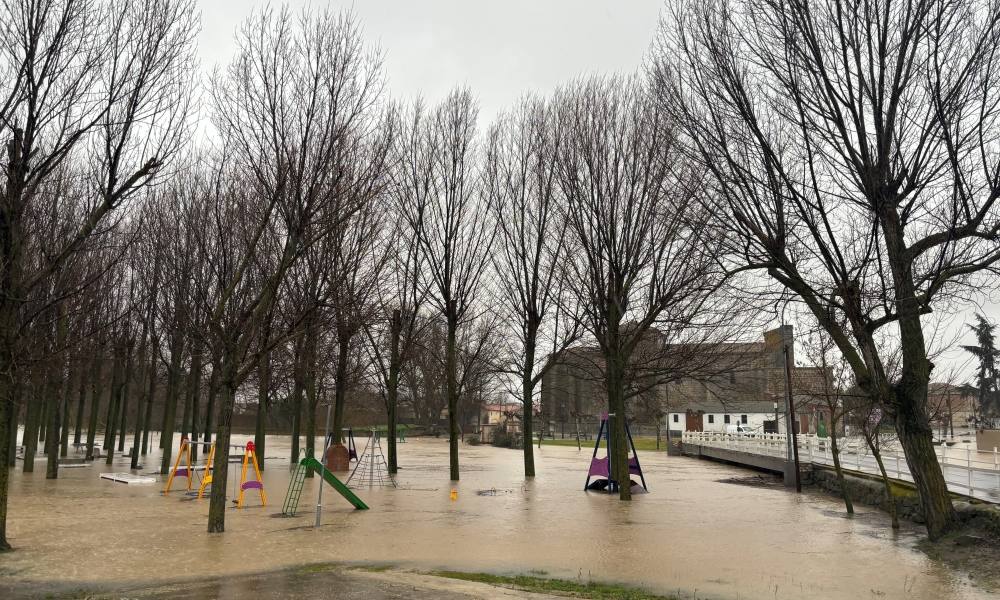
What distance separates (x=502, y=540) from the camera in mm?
11789

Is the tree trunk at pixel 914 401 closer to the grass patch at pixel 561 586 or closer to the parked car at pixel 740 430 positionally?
the grass patch at pixel 561 586

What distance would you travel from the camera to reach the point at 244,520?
13.5 metres

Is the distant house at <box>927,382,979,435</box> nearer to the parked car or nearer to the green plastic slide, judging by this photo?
the green plastic slide

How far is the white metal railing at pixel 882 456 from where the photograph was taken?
15055 mm

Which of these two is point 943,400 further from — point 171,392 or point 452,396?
point 171,392

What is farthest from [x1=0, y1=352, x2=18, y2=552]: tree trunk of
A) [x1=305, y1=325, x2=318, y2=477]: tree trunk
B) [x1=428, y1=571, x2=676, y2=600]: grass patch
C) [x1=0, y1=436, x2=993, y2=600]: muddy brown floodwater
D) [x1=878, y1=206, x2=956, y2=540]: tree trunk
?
[x1=878, y1=206, x2=956, y2=540]: tree trunk

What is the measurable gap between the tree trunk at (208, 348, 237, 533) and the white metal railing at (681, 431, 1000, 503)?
14069 millimetres

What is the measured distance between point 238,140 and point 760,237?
1029 cm

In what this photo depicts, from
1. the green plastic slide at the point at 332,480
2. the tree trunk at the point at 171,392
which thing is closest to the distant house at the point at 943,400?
the green plastic slide at the point at 332,480

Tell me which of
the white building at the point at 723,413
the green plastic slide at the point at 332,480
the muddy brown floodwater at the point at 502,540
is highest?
the white building at the point at 723,413


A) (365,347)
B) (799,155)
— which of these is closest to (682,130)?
(799,155)

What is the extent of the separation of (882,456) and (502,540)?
57.5 ft

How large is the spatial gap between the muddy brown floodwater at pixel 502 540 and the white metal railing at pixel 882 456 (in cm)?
186

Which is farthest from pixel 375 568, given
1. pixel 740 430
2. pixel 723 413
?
pixel 723 413
